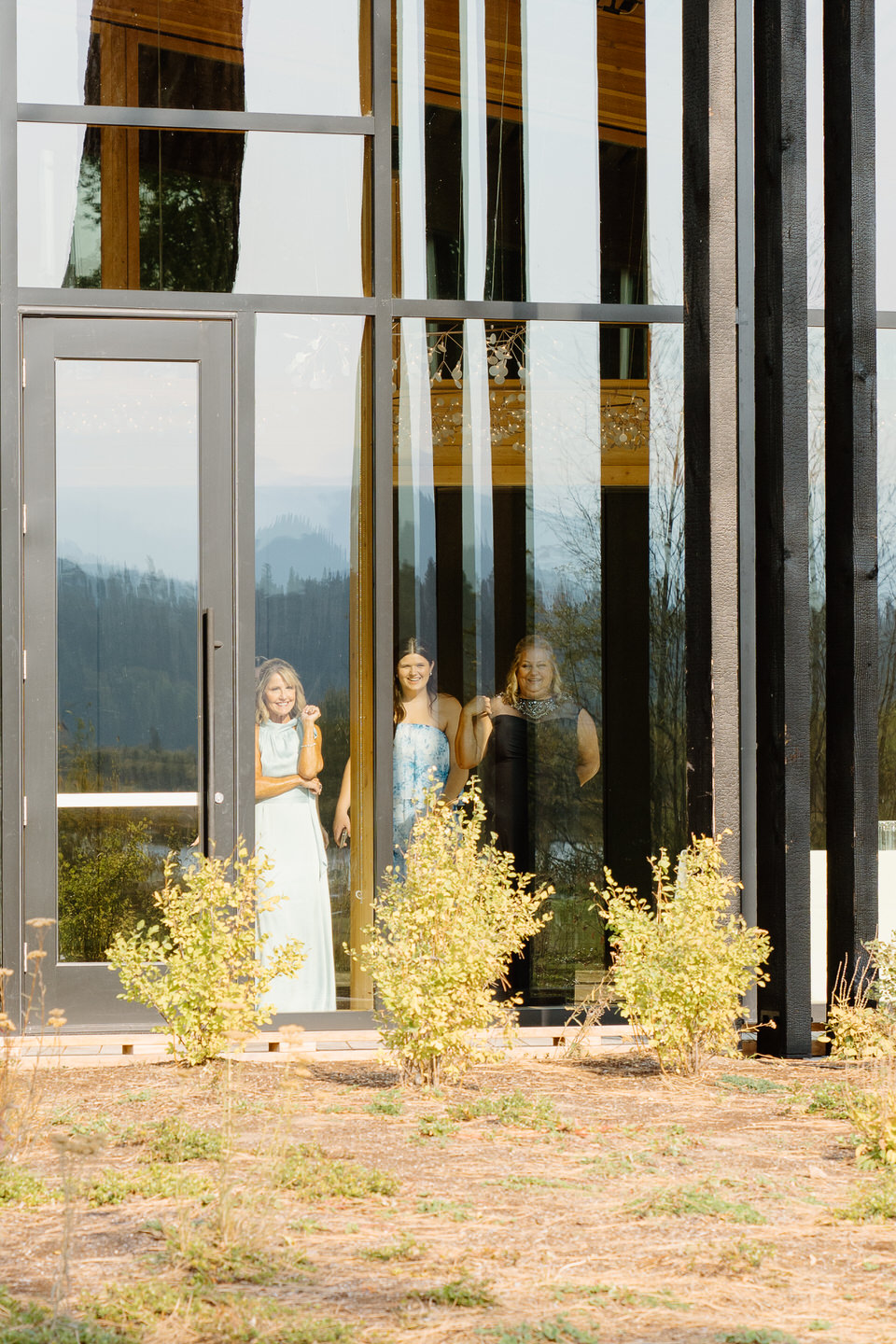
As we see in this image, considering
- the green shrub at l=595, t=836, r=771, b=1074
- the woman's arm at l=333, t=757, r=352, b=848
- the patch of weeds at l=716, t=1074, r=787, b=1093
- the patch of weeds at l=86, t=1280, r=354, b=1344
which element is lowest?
the patch of weeds at l=716, t=1074, r=787, b=1093

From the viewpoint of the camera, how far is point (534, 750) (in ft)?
21.2

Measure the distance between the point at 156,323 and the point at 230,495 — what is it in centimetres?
80

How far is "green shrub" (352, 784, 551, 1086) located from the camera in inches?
186

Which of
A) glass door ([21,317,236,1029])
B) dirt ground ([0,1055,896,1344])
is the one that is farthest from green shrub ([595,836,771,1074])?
glass door ([21,317,236,1029])

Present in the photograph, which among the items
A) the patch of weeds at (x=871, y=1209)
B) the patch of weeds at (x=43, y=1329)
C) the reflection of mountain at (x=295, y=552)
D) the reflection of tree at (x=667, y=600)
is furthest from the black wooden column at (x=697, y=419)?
the patch of weeds at (x=43, y=1329)

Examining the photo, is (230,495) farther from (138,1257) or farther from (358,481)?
(138,1257)

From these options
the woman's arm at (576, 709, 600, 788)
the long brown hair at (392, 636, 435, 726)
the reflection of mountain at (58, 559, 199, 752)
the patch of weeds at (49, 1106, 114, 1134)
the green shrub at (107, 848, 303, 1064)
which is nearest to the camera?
the patch of weeds at (49, 1106, 114, 1134)

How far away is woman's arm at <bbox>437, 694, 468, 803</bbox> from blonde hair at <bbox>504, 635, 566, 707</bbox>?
9.7 inches

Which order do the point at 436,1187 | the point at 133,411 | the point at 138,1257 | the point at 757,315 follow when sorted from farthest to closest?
the point at 133,411, the point at 757,315, the point at 436,1187, the point at 138,1257

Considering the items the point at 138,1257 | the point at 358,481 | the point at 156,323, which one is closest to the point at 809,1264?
the point at 138,1257

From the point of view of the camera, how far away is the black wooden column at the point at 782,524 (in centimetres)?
527

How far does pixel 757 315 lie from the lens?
5.55m

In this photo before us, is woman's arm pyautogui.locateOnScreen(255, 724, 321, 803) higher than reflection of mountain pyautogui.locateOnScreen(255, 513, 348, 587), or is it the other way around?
reflection of mountain pyautogui.locateOnScreen(255, 513, 348, 587)

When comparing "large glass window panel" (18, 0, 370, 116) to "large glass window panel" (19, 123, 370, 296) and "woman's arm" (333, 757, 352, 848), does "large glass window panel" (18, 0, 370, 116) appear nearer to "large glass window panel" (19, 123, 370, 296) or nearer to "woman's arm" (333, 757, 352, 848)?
"large glass window panel" (19, 123, 370, 296)
